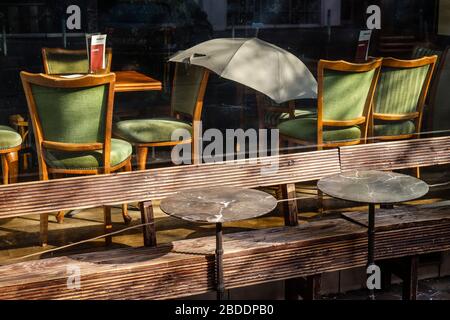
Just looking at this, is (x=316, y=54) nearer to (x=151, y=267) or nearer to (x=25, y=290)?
(x=151, y=267)

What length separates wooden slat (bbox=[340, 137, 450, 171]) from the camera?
4.62 m

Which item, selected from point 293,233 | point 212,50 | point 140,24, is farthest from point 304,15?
point 293,233

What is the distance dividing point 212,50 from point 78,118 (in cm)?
100

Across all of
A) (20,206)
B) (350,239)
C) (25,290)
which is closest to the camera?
(25,290)

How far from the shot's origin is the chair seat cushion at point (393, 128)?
17.4 ft

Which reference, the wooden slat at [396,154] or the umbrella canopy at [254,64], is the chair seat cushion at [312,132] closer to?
the umbrella canopy at [254,64]

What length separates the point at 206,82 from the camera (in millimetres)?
4969

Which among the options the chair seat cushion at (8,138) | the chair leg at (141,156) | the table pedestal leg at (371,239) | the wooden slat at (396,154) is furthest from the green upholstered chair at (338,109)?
the chair seat cushion at (8,138)

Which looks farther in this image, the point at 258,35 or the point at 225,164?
the point at 258,35

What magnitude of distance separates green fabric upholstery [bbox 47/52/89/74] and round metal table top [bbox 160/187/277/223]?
1.27m

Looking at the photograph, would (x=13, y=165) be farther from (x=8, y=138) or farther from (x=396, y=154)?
(x=396, y=154)

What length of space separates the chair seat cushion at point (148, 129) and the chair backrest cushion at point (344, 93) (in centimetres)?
89

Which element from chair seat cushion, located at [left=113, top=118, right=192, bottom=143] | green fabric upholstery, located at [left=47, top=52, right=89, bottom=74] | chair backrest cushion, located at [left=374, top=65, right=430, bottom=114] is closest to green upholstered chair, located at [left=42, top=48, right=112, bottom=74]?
green fabric upholstery, located at [left=47, top=52, right=89, bottom=74]

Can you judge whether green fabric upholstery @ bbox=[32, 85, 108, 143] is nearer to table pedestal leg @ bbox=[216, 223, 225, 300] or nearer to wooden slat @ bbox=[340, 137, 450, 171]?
table pedestal leg @ bbox=[216, 223, 225, 300]
